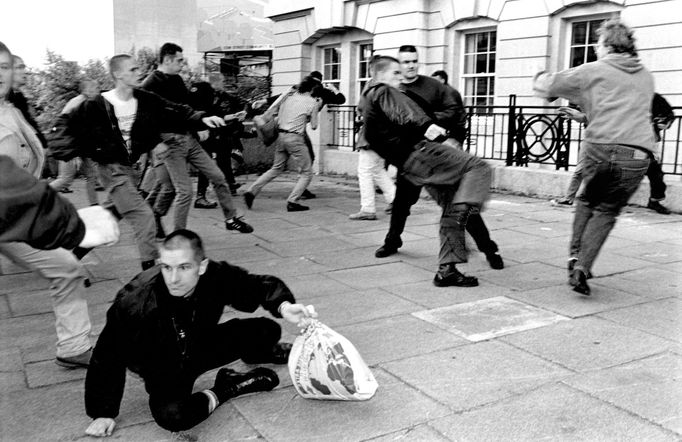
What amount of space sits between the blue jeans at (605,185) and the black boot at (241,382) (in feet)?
8.56

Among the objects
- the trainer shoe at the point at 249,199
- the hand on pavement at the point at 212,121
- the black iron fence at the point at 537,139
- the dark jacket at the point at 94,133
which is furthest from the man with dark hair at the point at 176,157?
the black iron fence at the point at 537,139

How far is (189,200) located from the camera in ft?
23.8

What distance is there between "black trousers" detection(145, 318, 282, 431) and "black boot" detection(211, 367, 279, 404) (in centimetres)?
9

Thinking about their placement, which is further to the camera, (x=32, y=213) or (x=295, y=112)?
(x=295, y=112)

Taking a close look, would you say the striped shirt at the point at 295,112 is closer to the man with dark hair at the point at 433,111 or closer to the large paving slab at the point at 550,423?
the man with dark hair at the point at 433,111

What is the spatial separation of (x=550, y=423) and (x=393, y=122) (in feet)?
9.69

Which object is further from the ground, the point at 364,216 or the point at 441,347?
the point at 364,216

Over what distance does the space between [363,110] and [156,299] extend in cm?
303

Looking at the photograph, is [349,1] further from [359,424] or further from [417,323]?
[359,424]

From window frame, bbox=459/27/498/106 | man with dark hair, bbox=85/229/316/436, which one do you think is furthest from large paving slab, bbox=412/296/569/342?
window frame, bbox=459/27/498/106

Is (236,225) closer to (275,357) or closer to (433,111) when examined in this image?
(433,111)

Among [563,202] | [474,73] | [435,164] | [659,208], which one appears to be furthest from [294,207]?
[474,73]

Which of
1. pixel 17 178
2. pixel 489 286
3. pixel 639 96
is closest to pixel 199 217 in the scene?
pixel 489 286

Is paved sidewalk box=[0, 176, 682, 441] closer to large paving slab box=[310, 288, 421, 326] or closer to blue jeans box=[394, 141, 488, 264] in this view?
large paving slab box=[310, 288, 421, 326]
